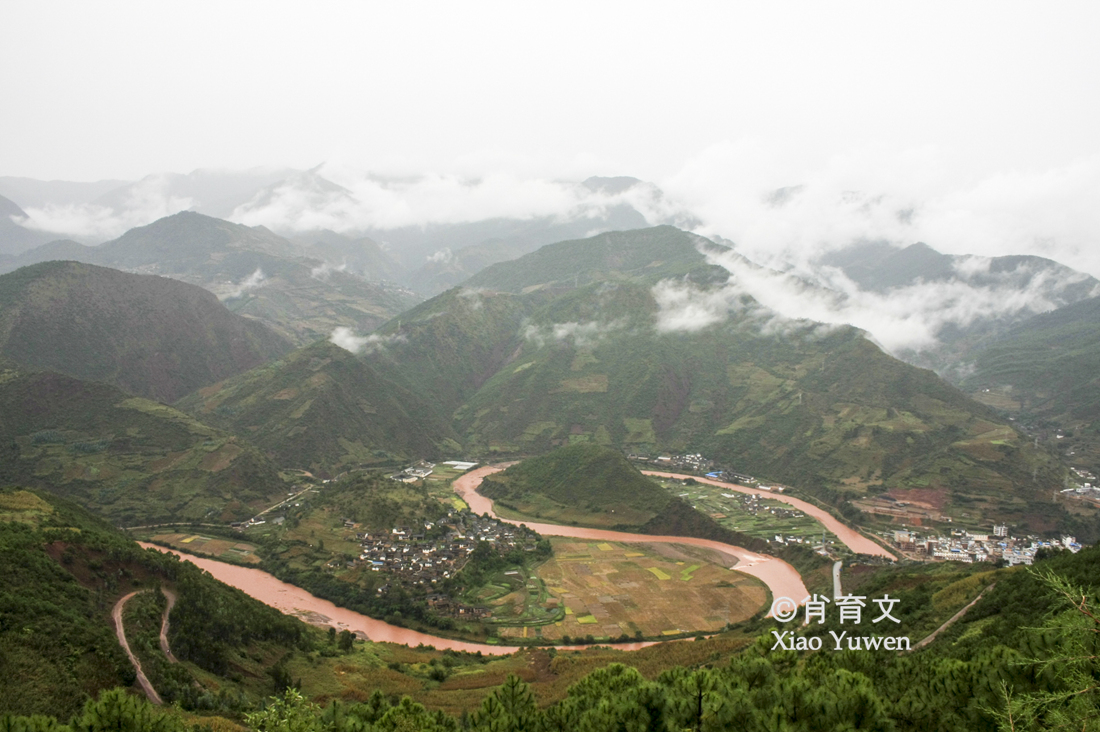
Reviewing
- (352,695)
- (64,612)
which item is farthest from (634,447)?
(64,612)

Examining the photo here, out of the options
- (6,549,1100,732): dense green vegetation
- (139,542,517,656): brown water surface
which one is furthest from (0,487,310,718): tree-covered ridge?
(6,549,1100,732): dense green vegetation

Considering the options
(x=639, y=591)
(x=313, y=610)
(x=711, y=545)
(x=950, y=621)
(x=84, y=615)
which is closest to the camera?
(x=950, y=621)

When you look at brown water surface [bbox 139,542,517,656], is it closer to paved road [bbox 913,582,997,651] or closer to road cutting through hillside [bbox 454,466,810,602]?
road cutting through hillside [bbox 454,466,810,602]

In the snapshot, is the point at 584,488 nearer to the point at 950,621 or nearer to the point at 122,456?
the point at 122,456

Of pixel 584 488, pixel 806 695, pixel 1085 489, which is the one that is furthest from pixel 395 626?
pixel 1085 489

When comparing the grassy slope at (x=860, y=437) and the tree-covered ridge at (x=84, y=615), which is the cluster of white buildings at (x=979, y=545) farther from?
the tree-covered ridge at (x=84, y=615)

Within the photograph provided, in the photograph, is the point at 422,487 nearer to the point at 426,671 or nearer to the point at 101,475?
the point at 101,475

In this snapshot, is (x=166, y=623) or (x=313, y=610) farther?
(x=313, y=610)
